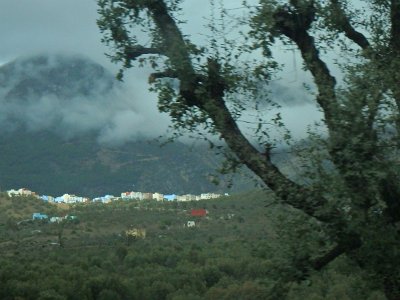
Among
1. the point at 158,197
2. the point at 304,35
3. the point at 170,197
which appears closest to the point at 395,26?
the point at 304,35

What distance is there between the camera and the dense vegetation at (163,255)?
8742mm

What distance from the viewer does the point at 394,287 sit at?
8.28m

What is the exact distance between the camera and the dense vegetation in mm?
8742

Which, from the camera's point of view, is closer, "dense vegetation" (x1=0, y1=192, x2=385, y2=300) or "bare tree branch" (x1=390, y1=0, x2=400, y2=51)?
"dense vegetation" (x1=0, y1=192, x2=385, y2=300)

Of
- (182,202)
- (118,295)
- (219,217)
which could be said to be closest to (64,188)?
(182,202)

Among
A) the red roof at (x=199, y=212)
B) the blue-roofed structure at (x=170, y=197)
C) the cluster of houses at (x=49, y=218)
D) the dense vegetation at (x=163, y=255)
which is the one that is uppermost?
the blue-roofed structure at (x=170, y=197)

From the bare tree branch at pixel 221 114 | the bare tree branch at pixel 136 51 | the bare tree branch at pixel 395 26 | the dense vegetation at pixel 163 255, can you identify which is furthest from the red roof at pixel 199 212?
the bare tree branch at pixel 221 114

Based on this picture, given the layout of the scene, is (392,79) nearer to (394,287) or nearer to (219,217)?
(394,287)

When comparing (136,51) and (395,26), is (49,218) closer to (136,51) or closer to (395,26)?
(136,51)

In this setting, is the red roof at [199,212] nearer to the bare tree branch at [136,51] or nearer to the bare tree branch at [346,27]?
the bare tree branch at [346,27]

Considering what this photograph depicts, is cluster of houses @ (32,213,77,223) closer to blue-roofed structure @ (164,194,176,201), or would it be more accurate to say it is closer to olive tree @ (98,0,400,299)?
blue-roofed structure @ (164,194,176,201)

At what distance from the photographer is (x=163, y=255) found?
70875 millimetres

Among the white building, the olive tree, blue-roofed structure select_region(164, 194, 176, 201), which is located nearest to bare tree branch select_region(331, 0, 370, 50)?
the olive tree

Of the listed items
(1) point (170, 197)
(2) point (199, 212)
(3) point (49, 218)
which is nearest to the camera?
(3) point (49, 218)
